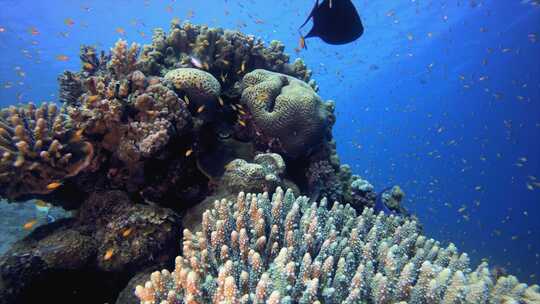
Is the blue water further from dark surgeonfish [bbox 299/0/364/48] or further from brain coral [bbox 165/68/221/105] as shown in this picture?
dark surgeonfish [bbox 299/0/364/48]

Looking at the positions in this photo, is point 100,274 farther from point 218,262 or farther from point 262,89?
point 262,89

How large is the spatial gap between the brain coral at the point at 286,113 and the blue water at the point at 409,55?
22.5 ft

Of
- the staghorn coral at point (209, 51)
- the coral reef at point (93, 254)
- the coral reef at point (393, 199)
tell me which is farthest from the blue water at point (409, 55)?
the coral reef at point (93, 254)

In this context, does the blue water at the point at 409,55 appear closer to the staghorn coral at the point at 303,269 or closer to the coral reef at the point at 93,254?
the coral reef at the point at 93,254

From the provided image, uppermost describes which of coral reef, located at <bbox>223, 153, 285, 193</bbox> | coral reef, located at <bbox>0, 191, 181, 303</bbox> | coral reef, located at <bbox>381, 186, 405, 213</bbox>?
coral reef, located at <bbox>381, 186, 405, 213</bbox>

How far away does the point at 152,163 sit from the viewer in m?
4.32

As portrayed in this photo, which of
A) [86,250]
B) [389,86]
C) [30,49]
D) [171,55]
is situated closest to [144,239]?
[86,250]

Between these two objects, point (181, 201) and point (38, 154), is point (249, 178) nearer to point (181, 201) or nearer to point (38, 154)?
point (181, 201)

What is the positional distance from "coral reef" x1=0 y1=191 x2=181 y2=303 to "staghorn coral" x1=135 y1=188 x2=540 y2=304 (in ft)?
3.12

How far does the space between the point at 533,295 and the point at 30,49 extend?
5365 centimetres

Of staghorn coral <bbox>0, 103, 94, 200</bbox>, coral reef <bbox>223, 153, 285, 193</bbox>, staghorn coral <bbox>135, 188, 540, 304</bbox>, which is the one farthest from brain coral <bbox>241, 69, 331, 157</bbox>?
staghorn coral <bbox>0, 103, 94, 200</bbox>

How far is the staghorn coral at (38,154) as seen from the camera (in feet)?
12.7

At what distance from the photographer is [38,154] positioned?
3965 millimetres

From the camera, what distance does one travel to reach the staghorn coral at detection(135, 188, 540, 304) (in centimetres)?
234
